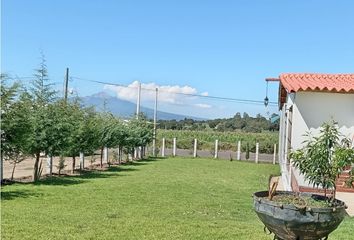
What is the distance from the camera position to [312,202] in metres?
5.13

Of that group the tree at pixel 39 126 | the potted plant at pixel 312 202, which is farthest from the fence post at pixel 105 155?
the potted plant at pixel 312 202

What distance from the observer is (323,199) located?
17.8ft

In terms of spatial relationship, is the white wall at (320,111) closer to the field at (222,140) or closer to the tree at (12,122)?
the tree at (12,122)

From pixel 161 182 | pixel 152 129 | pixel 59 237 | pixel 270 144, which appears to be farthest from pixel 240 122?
pixel 59 237

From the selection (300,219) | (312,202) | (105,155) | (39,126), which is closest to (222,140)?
(105,155)

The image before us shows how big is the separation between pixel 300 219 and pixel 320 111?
26.9 feet

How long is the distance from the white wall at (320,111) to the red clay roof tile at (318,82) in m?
0.26

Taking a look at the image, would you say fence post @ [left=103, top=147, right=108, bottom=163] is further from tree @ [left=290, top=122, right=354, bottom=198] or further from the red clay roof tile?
tree @ [left=290, top=122, right=354, bottom=198]

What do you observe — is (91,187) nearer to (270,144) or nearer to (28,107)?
(28,107)

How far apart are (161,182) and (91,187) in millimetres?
2688

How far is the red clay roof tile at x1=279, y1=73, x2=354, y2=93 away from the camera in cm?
1211

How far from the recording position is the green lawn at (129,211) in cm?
693

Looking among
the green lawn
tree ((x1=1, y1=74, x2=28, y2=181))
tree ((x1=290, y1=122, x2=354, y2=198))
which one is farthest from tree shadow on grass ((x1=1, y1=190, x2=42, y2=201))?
tree ((x1=290, y1=122, x2=354, y2=198))

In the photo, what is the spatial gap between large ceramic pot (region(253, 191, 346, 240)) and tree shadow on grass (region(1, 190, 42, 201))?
23.8 ft
